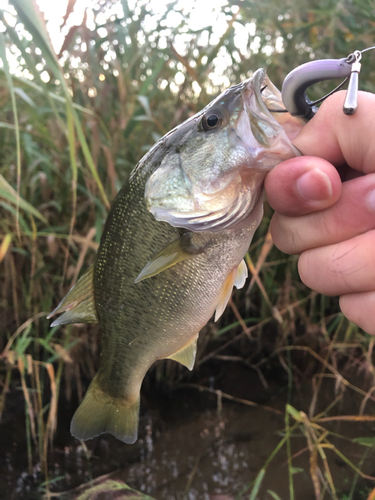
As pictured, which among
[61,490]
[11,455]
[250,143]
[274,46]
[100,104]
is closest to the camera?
[250,143]

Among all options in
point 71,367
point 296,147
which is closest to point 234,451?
point 71,367

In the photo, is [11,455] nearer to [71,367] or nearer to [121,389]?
[71,367]

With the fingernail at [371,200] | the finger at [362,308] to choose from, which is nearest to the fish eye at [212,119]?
the fingernail at [371,200]

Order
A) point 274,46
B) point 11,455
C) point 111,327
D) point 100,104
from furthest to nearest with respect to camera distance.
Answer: point 274,46
point 100,104
point 11,455
point 111,327

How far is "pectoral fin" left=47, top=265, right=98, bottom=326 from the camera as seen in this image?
3.46ft

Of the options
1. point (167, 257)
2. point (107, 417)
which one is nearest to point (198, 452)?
point (107, 417)

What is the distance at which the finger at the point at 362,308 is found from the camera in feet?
2.51

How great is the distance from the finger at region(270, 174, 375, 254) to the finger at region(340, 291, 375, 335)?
143mm

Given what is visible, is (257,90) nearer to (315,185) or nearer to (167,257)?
(315,185)

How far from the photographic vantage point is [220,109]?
799 mm

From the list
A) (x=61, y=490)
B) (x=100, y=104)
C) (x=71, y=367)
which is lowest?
(x=61, y=490)

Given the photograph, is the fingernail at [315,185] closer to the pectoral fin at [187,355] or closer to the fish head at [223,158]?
the fish head at [223,158]

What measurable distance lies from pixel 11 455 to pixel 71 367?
471 mm

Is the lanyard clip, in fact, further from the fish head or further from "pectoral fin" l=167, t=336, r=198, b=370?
"pectoral fin" l=167, t=336, r=198, b=370
